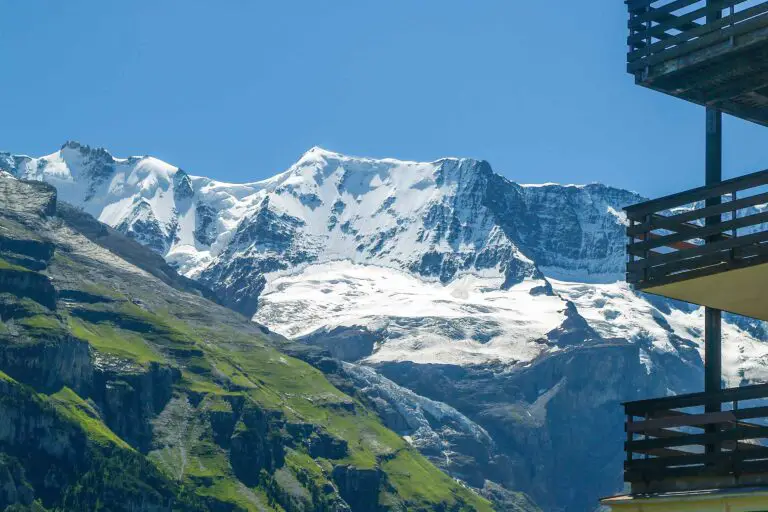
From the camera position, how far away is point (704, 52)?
24922mm

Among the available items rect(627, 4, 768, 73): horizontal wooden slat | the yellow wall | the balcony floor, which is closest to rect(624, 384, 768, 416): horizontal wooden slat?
the yellow wall

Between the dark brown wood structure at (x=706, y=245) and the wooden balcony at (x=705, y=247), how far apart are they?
19 mm

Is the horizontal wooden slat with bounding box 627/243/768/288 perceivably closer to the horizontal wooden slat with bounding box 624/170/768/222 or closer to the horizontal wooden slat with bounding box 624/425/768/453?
the horizontal wooden slat with bounding box 624/170/768/222

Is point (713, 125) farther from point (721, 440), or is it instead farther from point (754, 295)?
point (721, 440)

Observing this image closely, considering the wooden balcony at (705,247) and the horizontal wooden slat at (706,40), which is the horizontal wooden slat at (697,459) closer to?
the wooden balcony at (705,247)

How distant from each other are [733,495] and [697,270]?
3.67m

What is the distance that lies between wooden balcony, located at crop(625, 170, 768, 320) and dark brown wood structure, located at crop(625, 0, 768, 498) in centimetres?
2

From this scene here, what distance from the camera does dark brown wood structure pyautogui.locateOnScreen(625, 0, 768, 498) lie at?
77.9ft

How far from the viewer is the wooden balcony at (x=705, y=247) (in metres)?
24.0

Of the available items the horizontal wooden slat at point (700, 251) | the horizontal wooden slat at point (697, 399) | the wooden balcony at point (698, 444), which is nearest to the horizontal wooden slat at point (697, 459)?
the wooden balcony at point (698, 444)

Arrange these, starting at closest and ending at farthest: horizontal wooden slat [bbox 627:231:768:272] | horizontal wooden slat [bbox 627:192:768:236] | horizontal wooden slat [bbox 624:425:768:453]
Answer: horizontal wooden slat [bbox 624:425:768:453] < horizontal wooden slat [bbox 627:231:768:272] < horizontal wooden slat [bbox 627:192:768:236]

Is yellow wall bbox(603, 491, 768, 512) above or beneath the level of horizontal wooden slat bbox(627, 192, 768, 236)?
beneath

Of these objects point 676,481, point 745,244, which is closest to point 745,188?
point 745,244

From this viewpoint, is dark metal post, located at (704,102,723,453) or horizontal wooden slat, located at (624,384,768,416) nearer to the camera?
horizontal wooden slat, located at (624,384,768,416)
